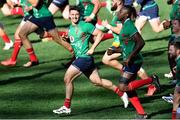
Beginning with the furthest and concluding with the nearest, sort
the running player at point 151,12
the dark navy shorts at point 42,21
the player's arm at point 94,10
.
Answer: the running player at point 151,12, the dark navy shorts at point 42,21, the player's arm at point 94,10

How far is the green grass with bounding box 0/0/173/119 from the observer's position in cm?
963

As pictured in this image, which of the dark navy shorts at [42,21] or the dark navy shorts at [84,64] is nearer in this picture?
the dark navy shorts at [84,64]

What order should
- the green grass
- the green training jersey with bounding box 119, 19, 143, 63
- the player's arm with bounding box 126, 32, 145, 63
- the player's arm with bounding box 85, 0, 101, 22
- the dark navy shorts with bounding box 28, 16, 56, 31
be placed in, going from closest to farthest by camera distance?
the player's arm with bounding box 126, 32, 145, 63
the green training jersey with bounding box 119, 19, 143, 63
the green grass
the player's arm with bounding box 85, 0, 101, 22
the dark navy shorts with bounding box 28, 16, 56, 31

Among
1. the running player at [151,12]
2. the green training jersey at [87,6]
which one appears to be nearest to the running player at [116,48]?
the green training jersey at [87,6]

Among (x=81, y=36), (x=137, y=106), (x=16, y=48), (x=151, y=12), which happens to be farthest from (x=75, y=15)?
(x=151, y=12)

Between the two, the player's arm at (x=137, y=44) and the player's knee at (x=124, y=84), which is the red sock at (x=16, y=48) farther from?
the player's arm at (x=137, y=44)

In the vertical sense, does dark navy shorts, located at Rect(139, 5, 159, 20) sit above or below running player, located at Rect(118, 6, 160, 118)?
below

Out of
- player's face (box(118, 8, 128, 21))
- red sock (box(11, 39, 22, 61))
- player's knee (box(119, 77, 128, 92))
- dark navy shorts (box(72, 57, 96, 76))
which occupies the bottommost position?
red sock (box(11, 39, 22, 61))

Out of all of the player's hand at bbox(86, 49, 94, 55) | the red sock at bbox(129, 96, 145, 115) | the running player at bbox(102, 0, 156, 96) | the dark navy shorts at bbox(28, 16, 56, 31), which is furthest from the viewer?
the dark navy shorts at bbox(28, 16, 56, 31)

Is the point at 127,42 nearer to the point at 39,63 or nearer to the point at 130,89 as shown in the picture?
the point at 130,89

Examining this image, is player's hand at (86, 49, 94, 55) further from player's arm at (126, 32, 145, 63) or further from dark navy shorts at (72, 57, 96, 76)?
player's arm at (126, 32, 145, 63)

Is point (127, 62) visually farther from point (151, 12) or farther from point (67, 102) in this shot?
point (151, 12)

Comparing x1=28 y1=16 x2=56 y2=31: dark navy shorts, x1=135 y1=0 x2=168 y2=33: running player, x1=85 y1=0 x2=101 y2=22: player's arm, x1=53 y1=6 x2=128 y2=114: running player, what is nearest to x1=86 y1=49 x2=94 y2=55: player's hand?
x1=53 y1=6 x2=128 y2=114: running player

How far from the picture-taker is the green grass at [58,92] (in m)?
9.63
